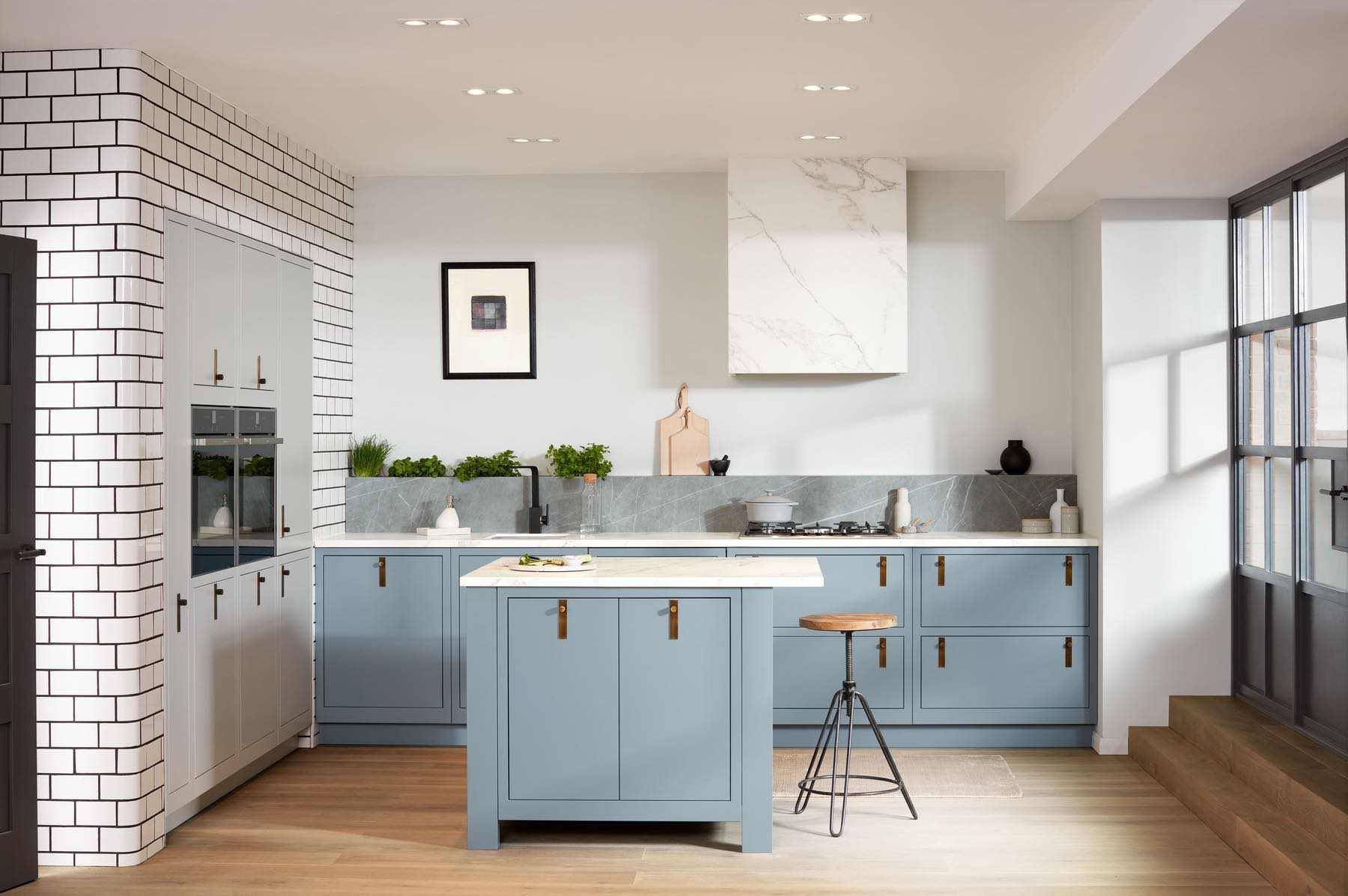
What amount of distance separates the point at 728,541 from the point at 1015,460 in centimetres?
159

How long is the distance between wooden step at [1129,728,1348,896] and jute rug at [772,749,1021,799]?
2.06 feet

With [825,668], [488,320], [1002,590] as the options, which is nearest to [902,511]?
[1002,590]

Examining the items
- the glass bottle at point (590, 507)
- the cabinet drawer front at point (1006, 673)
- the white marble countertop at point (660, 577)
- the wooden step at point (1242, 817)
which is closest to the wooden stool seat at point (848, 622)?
the white marble countertop at point (660, 577)

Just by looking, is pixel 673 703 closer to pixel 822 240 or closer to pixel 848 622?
pixel 848 622

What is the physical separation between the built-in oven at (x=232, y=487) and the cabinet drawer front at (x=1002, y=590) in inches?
119

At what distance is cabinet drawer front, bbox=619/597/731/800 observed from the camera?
4.06 m

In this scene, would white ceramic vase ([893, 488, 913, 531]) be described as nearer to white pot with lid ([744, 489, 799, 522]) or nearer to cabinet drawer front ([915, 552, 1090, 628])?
cabinet drawer front ([915, 552, 1090, 628])

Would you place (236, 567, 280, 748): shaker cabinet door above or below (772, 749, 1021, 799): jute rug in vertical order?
above

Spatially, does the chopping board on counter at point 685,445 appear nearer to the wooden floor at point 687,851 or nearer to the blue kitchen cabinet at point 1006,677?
the blue kitchen cabinet at point 1006,677

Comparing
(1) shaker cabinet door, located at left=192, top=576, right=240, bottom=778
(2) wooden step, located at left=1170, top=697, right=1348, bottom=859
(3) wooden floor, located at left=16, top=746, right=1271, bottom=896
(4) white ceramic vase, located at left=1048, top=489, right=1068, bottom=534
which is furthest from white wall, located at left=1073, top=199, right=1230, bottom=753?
(1) shaker cabinet door, located at left=192, top=576, right=240, bottom=778

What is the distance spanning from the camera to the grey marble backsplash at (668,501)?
6.02 metres

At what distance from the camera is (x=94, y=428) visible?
398 centimetres

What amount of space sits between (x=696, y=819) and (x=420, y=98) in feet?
10.1

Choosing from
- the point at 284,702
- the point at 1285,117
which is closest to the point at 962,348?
the point at 1285,117
